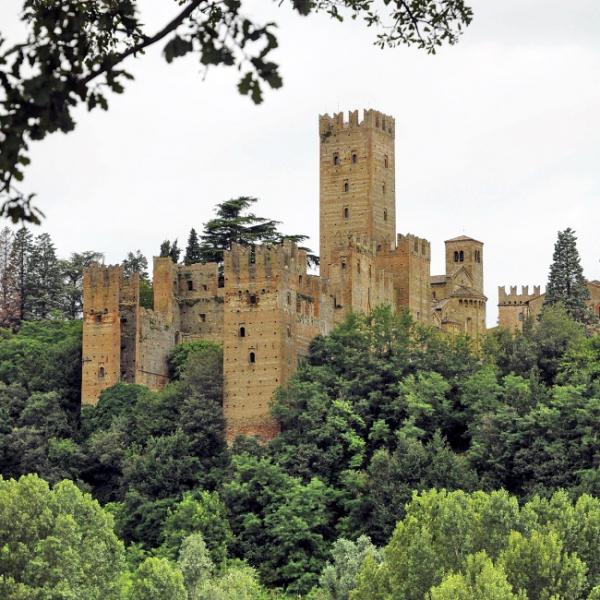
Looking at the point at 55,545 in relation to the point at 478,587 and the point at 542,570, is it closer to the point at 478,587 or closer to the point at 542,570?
the point at 478,587

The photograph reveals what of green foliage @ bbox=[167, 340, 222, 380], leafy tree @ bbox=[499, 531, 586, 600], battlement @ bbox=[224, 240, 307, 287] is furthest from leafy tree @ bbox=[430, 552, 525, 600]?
green foliage @ bbox=[167, 340, 222, 380]

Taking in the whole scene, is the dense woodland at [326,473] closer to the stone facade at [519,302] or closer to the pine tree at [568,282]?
the pine tree at [568,282]

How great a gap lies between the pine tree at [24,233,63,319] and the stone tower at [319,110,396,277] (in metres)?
15.1

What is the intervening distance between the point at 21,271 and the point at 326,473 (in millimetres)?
27833

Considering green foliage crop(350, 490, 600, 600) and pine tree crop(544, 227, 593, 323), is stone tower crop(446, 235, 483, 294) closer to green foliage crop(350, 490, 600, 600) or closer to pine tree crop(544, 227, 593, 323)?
pine tree crop(544, 227, 593, 323)

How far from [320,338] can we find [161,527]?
9840mm

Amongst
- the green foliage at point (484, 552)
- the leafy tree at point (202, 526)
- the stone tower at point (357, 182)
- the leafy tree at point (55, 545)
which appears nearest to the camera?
the green foliage at point (484, 552)

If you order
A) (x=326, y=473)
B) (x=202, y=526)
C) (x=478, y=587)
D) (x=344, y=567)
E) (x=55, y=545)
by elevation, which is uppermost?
(x=326, y=473)

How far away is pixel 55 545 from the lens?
163ft

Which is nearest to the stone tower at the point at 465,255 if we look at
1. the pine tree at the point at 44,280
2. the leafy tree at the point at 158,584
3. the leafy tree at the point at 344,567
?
the pine tree at the point at 44,280

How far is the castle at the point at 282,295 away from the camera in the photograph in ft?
195

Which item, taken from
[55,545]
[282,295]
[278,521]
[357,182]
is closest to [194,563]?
[55,545]

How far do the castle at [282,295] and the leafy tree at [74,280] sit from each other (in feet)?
49.1

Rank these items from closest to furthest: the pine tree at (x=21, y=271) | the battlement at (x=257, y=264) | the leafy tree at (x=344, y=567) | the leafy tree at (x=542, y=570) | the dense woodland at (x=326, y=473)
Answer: the leafy tree at (x=542, y=570) → the dense woodland at (x=326, y=473) → the leafy tree at (x=344, y=567) → the battlement at (x=257, y=264) → the pine tree at (x=21, y=271)
